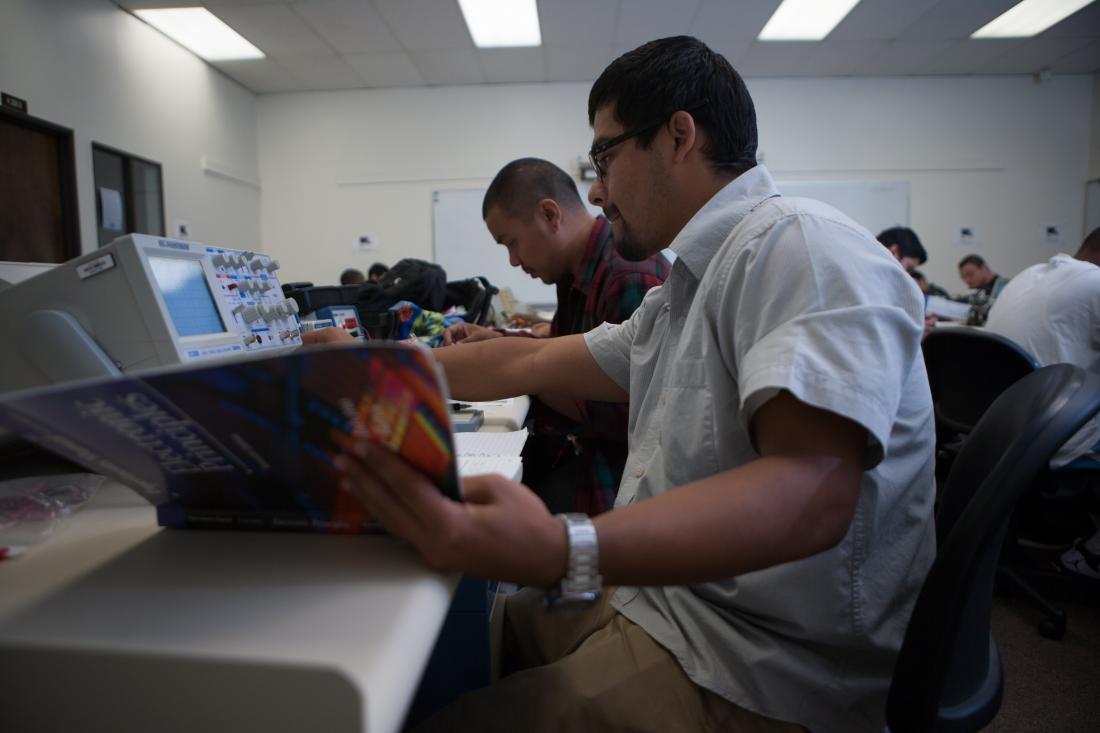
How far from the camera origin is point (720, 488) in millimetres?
510

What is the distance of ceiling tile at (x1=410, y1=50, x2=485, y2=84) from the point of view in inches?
210

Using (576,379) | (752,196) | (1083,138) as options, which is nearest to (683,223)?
(752,196)

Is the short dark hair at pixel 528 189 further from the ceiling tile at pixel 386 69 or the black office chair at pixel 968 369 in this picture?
the ceiling tile at pixel 386 69

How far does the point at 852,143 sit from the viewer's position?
606 cm

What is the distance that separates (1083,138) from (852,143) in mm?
2250

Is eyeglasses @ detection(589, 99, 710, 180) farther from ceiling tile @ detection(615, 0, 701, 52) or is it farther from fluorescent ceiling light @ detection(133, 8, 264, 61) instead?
fluorescent ceiling light @ detection(133, 8, 264, 61)

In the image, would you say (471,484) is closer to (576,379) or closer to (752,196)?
(752,196)

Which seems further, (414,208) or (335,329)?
(414,208)

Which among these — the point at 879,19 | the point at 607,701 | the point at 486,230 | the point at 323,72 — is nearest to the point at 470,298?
the point at 607,701

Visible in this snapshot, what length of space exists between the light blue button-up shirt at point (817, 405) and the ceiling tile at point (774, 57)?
5.37 meters

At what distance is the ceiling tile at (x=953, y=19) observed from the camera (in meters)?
4.53

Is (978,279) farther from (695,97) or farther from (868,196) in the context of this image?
(695,97)

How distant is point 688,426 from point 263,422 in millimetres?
442

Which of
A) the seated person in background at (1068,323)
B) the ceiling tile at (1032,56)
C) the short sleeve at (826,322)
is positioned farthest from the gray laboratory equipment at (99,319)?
the ceiling tile at (1032,56)
